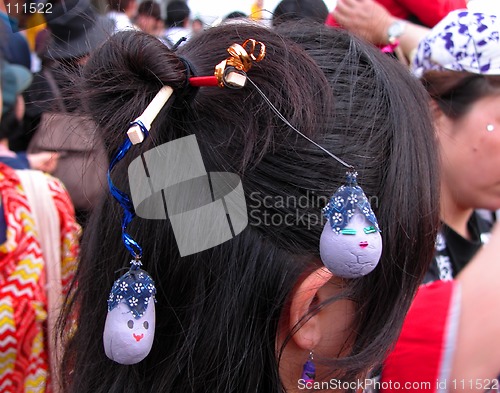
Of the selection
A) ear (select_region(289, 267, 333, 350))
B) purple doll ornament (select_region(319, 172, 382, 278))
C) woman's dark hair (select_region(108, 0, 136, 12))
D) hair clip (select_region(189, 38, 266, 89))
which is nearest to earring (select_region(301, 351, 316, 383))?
ear (select_region(289, 267, 333, 350))

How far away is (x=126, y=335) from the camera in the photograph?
1.72ft

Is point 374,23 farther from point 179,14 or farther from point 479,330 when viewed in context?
point 479,330

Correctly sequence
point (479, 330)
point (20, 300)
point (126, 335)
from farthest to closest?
point (20, 300) → point (479, 330) → point (126, 335)

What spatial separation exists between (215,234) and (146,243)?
91 mm

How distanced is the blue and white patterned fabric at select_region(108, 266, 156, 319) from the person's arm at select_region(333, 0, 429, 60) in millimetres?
1349

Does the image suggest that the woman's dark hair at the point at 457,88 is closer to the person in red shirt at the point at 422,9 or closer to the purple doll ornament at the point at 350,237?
the person in red shirt at the point at 422,9

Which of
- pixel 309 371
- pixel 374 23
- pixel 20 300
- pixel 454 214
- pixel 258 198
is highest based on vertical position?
pixel 258 198

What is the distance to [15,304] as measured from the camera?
1.10 metres

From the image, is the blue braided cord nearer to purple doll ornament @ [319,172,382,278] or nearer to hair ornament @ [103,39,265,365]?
hair ornament @ [103,39,265,365]

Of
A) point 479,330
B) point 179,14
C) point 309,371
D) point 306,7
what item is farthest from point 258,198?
point 306,7

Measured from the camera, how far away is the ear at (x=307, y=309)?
0.66 meters

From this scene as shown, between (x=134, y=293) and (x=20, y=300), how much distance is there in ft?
2.24

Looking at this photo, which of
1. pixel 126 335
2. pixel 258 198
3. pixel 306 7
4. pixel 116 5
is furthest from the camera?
pixel 306 7

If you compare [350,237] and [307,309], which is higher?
[350,237]
